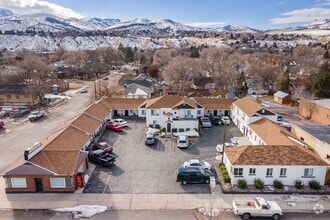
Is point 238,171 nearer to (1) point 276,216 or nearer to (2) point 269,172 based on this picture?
(2) point 269,172

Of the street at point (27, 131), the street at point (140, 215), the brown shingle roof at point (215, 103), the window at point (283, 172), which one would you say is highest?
the brown shingle roof at point (215, 103)

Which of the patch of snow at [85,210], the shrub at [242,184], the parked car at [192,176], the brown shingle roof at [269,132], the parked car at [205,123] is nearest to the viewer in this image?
the patch of snow at [85,210]

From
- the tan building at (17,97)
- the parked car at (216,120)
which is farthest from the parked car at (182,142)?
the tan building at (17,97)

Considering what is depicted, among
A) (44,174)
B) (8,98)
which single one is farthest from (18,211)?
(8,98)

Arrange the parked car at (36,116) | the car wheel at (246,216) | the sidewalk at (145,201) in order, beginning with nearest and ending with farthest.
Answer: the car wheel at (246,216), the sidewalk at (145,201), the parked car at (36,116)

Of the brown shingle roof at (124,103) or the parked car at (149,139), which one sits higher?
the brown shingle roof at (124,103)

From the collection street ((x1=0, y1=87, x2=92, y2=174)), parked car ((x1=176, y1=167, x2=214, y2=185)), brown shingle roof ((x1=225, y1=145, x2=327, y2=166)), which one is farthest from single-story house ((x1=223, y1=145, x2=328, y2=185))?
street ((x1=0, y1=87, x2=92, y2=174))

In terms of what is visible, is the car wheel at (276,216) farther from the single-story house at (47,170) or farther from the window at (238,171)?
the single-story house at (47,170)

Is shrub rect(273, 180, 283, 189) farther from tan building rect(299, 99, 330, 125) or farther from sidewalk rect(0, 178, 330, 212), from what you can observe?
tan building rect(299, 99, 330, 125)
